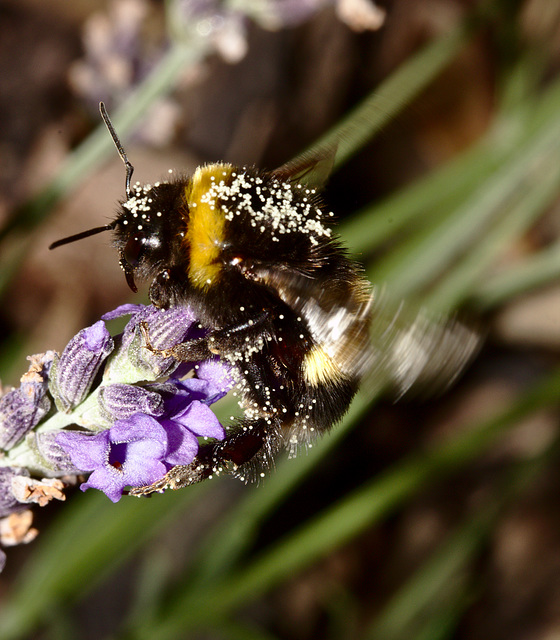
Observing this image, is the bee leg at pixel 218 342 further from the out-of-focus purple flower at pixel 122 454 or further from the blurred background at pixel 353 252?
the blurred background at pixel 353 252

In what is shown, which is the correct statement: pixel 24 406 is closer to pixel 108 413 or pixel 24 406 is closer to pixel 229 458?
pixel 108 413

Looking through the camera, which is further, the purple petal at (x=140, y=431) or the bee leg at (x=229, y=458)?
the bee leg at (x=229, y=458)

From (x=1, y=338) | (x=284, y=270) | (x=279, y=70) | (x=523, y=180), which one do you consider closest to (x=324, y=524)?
(x=284, y=270)

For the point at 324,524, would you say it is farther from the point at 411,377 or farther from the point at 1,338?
the point at 1,338

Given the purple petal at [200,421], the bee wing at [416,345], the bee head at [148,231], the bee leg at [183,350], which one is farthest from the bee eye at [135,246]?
the bee wing at [416,345]

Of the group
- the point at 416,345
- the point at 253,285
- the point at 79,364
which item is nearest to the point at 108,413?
the point at 79,364

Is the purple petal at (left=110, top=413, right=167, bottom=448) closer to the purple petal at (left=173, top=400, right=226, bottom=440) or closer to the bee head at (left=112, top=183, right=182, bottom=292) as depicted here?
the purple petal at (left=173, top=400, right=226, bottom=440)
